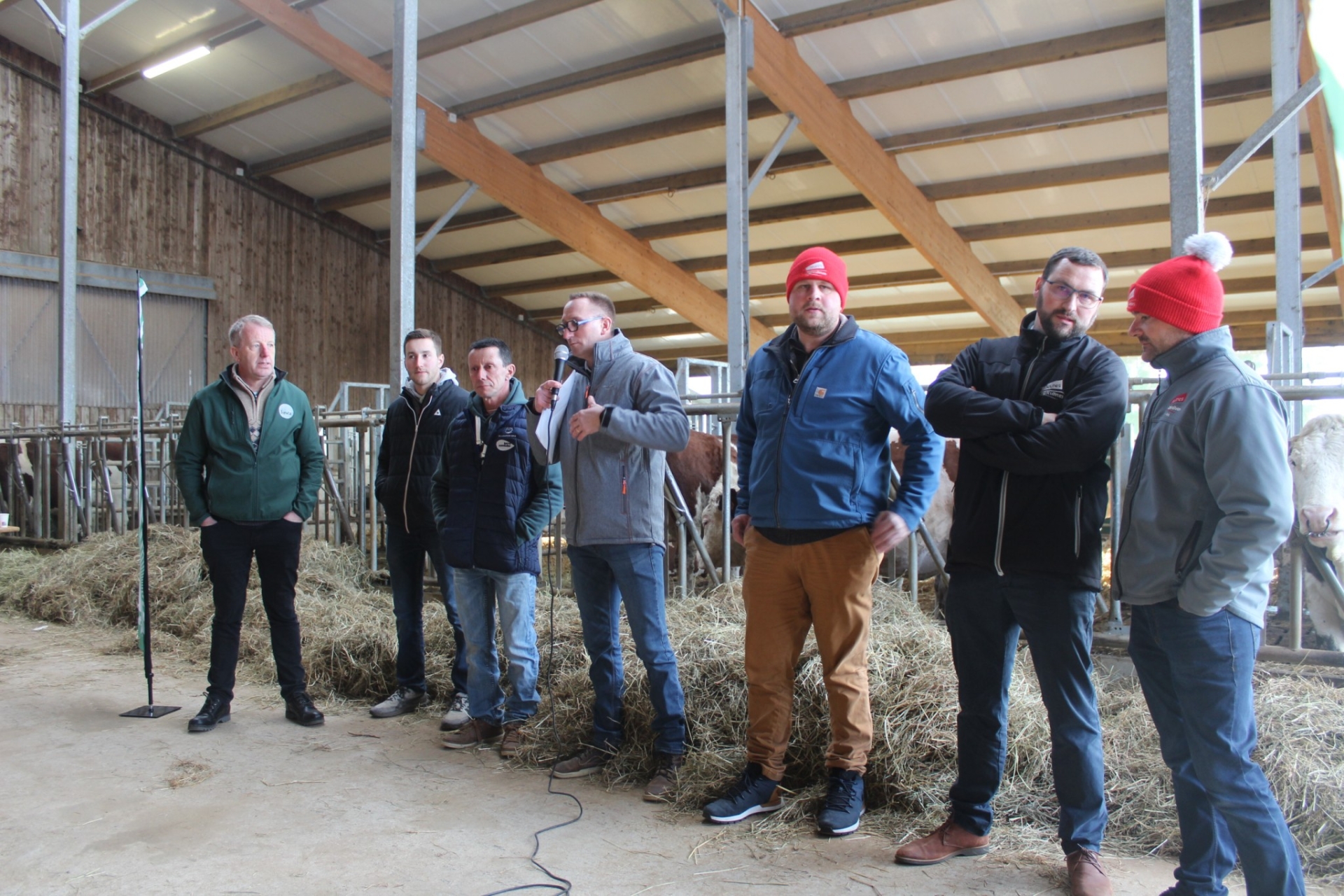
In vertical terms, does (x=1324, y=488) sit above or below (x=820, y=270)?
below

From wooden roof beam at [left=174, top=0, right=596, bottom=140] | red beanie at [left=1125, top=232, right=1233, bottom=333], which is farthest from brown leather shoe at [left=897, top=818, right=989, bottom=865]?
wooden roof beam at [left=174, top=0, right=596, bottom=140]

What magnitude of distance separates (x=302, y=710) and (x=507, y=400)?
1.55 metres

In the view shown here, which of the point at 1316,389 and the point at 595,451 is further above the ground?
the point at 1316,389

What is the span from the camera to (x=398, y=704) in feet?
12.8

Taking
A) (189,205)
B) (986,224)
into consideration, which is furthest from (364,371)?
(986,224)

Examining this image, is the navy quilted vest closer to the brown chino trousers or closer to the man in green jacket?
the man in green jacket

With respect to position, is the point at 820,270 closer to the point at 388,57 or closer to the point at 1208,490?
the point at 1208,490

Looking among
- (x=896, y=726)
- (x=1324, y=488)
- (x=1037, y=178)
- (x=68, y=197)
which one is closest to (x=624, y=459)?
(x=896, y=726)

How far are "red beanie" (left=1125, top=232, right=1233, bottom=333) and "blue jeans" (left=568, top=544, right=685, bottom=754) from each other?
1641mm

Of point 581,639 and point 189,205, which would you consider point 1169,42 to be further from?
point 189,205

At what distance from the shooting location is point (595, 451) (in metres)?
3.10

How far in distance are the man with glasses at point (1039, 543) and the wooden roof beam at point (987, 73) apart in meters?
7.65

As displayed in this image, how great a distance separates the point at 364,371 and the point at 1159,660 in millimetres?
17817

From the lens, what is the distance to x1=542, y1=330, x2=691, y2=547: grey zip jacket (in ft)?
9.82
